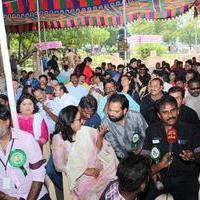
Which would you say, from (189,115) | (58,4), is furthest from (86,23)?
(189,115)

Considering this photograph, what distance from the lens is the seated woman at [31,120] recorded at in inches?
234

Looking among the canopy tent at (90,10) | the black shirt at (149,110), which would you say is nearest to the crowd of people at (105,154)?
the black shirt at (149,110)

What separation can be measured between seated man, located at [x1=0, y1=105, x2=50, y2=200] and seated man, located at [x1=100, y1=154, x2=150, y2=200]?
31.5 inches

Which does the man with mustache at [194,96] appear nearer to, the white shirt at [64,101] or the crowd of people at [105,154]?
the crowd of people at [105,154]

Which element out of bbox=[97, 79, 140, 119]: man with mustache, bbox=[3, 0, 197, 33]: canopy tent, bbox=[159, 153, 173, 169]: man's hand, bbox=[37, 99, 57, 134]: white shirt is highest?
bbox=[3, 0, 197, 33]: canopy tent

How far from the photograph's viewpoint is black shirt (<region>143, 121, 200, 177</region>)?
439 cm

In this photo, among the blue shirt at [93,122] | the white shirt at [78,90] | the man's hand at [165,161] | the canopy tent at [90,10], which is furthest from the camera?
the canopy tent at [90,10]

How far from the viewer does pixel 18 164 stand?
3.71 metres

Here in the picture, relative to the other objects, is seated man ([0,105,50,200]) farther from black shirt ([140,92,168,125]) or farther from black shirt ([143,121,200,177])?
black shirt ([140,92,168,125])

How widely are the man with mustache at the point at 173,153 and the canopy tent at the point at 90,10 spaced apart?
36.6 ft

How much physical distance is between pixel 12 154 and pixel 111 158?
1118 mm

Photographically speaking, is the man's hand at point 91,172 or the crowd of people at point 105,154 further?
the man's hand at point 91,172

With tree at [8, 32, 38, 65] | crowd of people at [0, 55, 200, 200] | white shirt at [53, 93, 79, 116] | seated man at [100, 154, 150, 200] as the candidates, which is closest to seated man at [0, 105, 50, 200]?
crowd of people at [0, 55, 200, 200]

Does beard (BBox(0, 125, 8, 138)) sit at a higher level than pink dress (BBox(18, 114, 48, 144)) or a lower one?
higher
